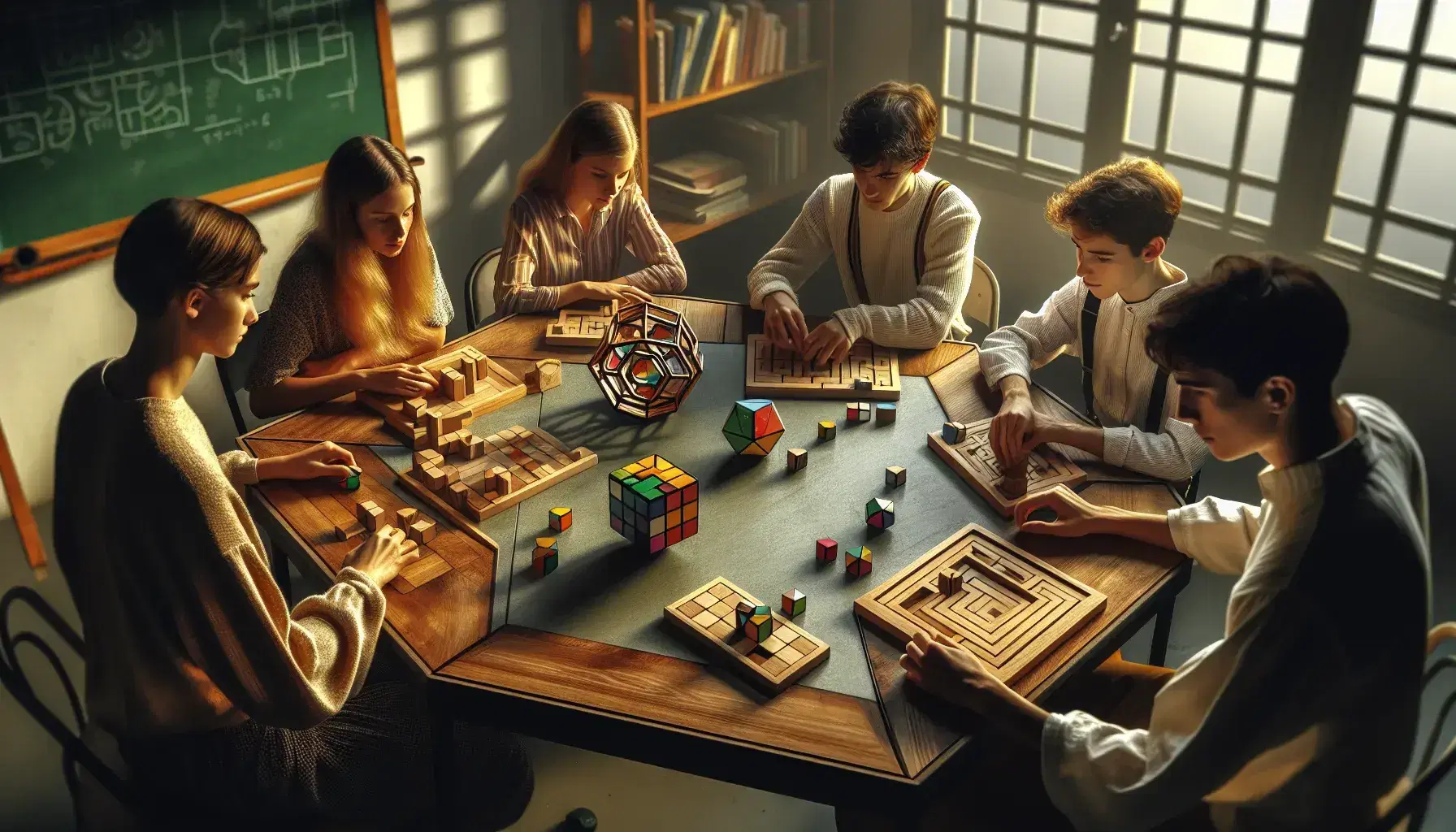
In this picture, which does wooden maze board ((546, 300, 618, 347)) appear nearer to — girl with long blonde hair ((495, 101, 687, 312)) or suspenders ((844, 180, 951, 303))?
girl with long blonde hair ((495, 101, 687, 312))

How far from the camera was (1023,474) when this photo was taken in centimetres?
217

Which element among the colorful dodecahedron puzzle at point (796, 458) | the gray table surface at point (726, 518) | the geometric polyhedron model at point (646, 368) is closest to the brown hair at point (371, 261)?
the gray table surface at point (726, 518)

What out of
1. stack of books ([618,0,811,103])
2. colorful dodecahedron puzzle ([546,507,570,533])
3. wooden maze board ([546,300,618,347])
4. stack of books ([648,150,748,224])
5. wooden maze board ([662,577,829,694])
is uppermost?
stack of books ([618,0,811,103])

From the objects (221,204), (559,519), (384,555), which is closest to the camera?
(384,555)

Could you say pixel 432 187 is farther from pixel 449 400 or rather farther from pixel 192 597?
pixel 192 597

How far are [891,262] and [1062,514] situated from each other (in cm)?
100

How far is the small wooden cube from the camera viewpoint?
2188mm

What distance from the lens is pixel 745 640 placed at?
5.87 ft

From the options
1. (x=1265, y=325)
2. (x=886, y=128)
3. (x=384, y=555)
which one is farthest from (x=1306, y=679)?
(x=886, y=128)

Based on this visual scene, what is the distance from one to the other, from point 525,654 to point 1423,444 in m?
2.91

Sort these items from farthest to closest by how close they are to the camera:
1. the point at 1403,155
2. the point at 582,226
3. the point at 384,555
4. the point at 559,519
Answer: the point at 1403,155 → the point at 582,226 → the point at 559,519 → the point at 384,555

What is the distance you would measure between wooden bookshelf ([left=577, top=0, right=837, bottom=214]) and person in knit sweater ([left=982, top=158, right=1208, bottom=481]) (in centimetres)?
194

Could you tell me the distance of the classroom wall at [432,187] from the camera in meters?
3.34

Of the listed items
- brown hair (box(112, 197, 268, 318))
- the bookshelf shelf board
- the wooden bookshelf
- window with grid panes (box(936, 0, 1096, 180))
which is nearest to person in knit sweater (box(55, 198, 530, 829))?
brown hair (box(112, 197, 268, 318))
